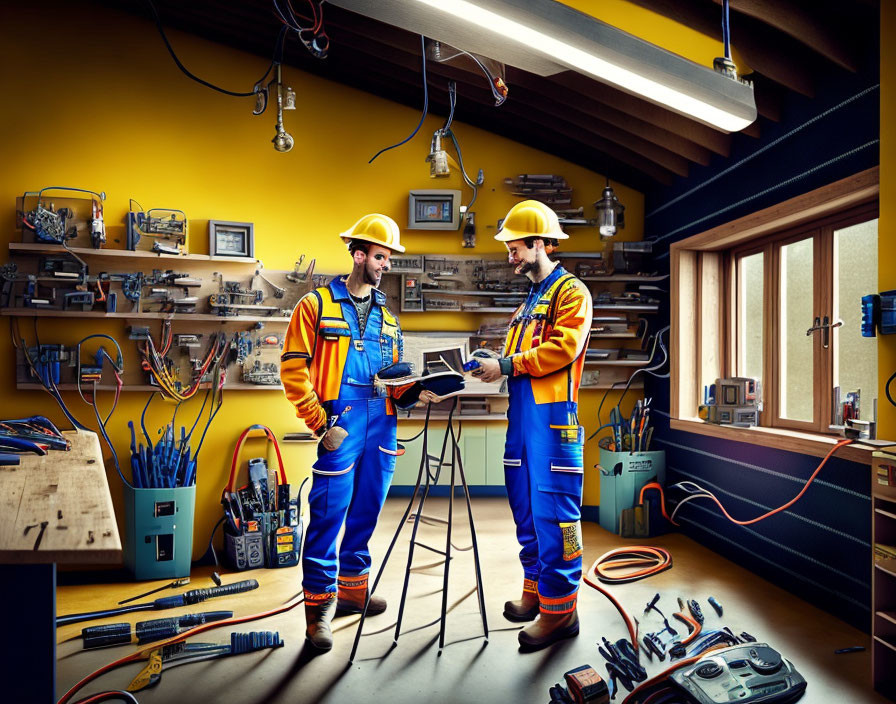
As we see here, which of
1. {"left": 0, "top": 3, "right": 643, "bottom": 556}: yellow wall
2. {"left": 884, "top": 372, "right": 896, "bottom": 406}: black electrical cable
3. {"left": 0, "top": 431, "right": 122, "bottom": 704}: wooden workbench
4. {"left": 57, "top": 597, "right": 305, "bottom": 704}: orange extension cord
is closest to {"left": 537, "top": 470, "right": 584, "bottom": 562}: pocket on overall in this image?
{"left": 884, "top": 372, "right": 896, "bottom": 406}: black electrical cable

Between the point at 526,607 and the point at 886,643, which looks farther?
the point at 526,607

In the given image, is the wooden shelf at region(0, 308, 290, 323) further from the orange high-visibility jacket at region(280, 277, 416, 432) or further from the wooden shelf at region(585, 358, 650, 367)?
the wooden shelf at region(585, 358, 650, 367)

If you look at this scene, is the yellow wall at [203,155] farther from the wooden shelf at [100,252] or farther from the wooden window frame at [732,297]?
the wooden window frame at [732,297]

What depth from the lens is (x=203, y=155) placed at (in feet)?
15.1

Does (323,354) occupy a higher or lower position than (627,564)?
higher

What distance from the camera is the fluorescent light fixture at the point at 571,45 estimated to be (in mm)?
2350

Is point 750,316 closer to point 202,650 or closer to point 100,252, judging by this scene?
point 202,650

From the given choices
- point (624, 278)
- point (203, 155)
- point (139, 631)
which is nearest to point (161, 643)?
point (139, 631)

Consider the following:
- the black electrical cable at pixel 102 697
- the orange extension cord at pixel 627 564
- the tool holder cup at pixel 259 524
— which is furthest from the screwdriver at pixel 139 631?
the orange extension cord at pixel 627 564

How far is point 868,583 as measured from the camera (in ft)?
10.0

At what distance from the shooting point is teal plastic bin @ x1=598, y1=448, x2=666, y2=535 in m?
4.80

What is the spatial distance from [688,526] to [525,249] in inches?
112

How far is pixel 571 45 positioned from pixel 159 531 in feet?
11.9

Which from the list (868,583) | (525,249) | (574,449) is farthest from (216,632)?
(868,583)
